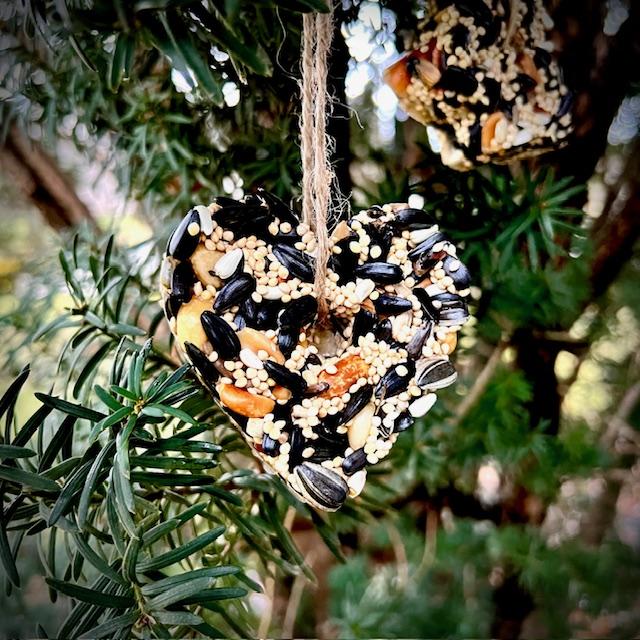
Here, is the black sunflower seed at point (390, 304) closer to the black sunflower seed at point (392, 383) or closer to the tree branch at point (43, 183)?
the black sunflower seed at point (392, 383)

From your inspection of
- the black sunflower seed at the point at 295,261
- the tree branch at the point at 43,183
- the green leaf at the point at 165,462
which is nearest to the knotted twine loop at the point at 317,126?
the black sunflower seed at the point at 295,261

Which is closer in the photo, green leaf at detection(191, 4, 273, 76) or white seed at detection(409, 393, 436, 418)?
green leaf at detection(191, 4, 273, 76)

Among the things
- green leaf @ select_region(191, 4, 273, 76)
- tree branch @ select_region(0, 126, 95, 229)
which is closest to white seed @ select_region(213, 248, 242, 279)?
green leaf @ select_region(191, 4, 273, 76)

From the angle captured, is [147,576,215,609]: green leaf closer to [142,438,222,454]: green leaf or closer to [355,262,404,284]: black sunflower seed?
[142,438,222,454]: green leaf

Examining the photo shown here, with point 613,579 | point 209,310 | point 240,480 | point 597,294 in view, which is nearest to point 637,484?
point 613,579

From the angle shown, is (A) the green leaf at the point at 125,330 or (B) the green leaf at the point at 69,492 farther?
(A) the green leaf at the point at 125,330

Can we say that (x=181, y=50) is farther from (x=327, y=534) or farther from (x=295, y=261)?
(x=327, y=534)
